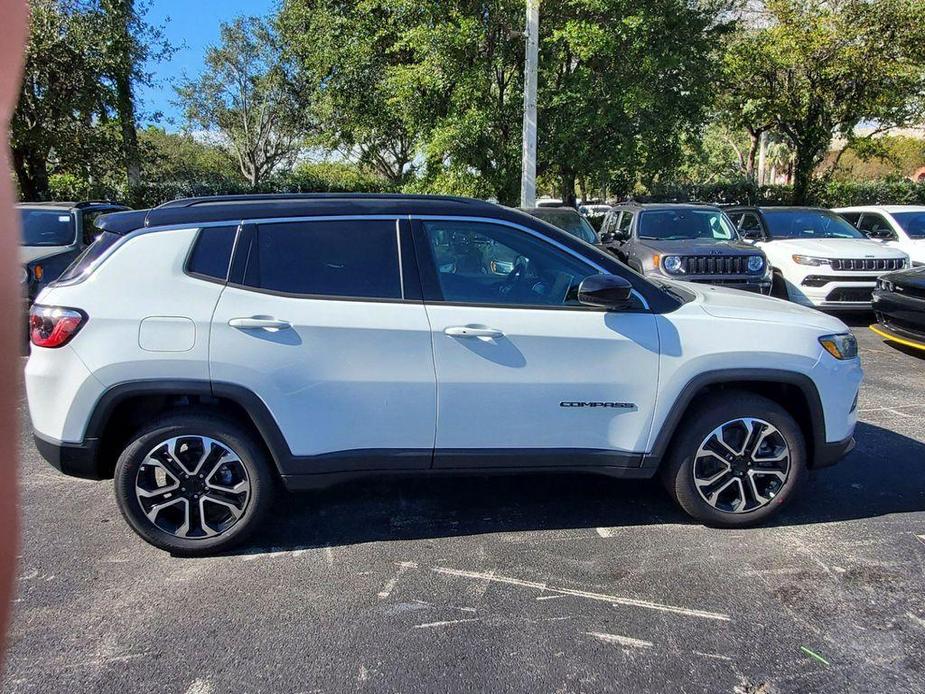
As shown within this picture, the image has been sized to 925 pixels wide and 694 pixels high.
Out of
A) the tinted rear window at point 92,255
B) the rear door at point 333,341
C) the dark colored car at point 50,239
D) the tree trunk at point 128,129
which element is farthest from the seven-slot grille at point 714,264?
the tree trunk at point 128,129

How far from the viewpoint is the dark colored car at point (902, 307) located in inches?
284

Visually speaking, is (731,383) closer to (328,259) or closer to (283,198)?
(328,259)

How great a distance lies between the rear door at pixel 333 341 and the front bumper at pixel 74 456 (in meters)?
0.76

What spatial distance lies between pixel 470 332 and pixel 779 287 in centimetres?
823

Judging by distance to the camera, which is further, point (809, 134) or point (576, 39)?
point (809, 134)

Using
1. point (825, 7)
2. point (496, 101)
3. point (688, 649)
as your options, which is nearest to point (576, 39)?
point (496, 101)

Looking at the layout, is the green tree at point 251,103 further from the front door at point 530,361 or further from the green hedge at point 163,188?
the front door at point 530,361

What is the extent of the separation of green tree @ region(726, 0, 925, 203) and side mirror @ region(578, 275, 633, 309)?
17.5m

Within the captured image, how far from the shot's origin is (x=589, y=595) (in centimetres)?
303

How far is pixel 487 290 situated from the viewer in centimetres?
346

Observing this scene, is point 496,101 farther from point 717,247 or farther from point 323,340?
point 323,340

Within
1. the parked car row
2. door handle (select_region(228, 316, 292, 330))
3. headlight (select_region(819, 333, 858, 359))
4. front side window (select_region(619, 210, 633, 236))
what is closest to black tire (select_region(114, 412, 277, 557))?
door handle (select_region(228, 316, 292, 330))

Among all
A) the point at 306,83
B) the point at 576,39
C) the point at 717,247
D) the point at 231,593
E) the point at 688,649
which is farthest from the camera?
A: the point at 306,83

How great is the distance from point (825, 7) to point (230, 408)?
20876mm
